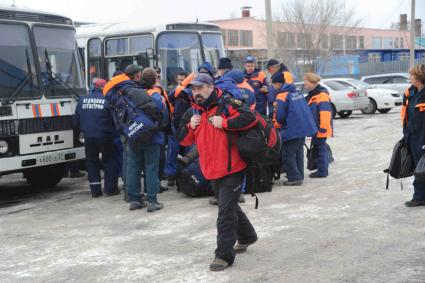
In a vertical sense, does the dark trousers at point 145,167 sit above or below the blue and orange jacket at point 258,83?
below

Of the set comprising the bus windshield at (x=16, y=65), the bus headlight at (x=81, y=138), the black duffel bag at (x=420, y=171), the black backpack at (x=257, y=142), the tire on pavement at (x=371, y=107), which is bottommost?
the tire on pavement at (x=371, y=107)

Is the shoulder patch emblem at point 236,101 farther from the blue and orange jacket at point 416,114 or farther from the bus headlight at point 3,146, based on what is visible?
the bus headlight at point 3,146

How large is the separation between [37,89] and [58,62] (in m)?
0.72

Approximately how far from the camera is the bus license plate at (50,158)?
930cm

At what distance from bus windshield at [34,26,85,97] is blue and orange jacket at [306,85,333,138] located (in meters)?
3.81

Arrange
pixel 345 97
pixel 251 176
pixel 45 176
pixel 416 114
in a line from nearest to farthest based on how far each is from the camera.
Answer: pixel 251 176
pixel 416 114
pixel 45 176
pixel 345 97

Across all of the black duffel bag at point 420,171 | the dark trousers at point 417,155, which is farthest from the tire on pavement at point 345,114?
the black duffel bag at point 420,171

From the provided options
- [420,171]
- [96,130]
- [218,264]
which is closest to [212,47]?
[96,130]

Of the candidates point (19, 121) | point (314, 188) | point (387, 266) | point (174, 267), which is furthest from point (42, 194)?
point (387, 266)

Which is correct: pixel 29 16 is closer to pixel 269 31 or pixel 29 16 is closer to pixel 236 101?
pixel 236 101

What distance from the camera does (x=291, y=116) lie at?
9.41 m

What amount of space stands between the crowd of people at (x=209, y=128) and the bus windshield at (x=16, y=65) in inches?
32.3

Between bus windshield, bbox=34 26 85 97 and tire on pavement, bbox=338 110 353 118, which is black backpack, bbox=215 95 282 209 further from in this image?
tire on pavement, bbox=338 110 353 118

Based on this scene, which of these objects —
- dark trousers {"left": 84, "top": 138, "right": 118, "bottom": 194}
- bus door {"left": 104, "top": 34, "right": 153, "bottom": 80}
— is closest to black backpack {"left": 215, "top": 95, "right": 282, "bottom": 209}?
dark trousers {"left": 84, "top": 138, "right": 118, "bottom": 194}
